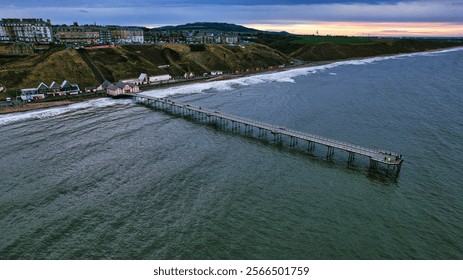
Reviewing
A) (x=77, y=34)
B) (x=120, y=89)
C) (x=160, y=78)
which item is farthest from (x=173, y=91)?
(x=77, y=34)

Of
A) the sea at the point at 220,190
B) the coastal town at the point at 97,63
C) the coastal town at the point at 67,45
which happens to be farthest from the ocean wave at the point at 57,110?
the coastal town at the point at 67,45

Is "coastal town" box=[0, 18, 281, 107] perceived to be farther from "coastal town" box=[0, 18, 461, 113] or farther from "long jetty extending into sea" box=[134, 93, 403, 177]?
"long jetty extending into sea" box=[134, 93, 403, 177]

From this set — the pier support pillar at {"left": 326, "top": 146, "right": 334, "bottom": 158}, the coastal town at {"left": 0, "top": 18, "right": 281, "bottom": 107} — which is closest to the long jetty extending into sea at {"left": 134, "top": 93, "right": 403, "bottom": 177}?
the pier support pillar at {"left": 326, "top": 146, "right": 334, "bottom": 158}

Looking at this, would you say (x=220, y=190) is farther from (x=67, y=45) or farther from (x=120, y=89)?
(x=67, y=45)

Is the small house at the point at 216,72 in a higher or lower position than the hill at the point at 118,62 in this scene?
lower

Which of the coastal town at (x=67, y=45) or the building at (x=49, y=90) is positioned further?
the coastal town at (x=67, y=45)

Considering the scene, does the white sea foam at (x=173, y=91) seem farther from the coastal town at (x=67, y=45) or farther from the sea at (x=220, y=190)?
the coastal town at (x=67, y=45)
